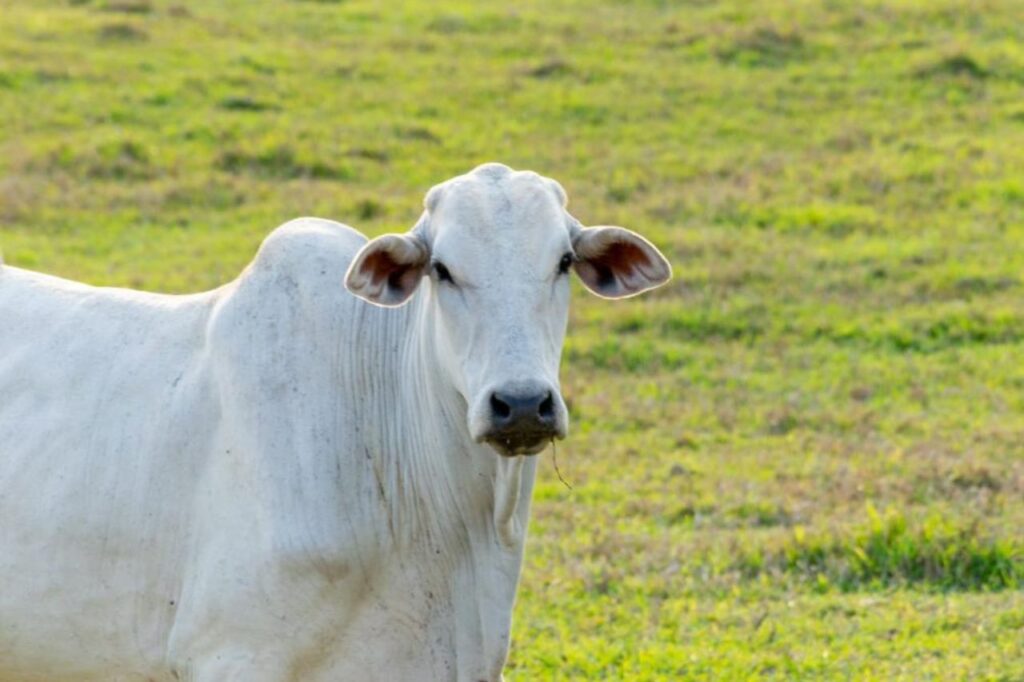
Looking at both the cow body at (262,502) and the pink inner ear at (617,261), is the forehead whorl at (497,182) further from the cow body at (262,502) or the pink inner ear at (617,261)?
the cow body at (262,502)

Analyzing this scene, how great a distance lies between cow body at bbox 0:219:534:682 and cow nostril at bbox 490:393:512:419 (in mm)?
428

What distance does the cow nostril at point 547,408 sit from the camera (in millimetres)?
4008

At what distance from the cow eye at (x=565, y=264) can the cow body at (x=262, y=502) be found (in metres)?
0.42

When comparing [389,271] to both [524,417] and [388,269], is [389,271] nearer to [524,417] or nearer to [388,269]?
[388,269]

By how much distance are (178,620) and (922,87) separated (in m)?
12.8

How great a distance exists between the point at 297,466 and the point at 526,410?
77cm

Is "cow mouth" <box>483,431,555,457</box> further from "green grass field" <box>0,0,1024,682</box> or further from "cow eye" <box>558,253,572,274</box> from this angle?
"green grass field" <box>0,0,1024,682</box>

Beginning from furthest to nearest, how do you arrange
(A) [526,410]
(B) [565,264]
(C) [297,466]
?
1. (C) [297,466]
2. (B) [565,264]
3. (A) [526,410]

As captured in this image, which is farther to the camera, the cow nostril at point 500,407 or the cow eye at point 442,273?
the cow eye at point 442,273

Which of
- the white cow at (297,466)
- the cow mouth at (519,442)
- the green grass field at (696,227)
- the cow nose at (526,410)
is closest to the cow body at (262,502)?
the white cow at (297,466)

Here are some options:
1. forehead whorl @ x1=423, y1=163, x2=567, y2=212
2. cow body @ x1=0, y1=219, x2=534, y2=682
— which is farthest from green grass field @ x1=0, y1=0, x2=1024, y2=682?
forehead whorl @ x1=423, y1=163, x2=567, y2=212

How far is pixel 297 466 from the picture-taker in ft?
14.9

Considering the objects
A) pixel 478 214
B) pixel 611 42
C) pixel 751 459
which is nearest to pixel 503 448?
pixel 478 214

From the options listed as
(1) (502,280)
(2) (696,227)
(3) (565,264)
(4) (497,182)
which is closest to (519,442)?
(1) (502,280)
